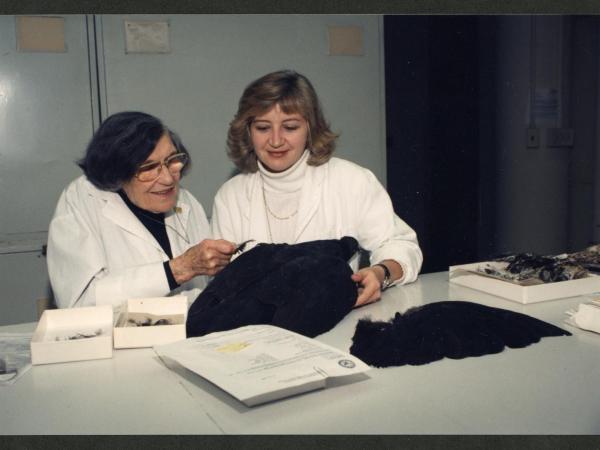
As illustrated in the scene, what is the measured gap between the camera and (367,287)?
1.38m

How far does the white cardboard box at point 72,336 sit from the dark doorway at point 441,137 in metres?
1.60

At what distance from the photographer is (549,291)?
4.49ft

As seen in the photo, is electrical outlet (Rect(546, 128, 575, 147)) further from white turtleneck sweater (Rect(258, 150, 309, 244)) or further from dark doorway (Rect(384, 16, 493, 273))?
white turtleneck sweater (Rect(258, 150, 309, 244))

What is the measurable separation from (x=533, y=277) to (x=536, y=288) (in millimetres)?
87

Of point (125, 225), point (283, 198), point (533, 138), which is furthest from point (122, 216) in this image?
point (533, 138)

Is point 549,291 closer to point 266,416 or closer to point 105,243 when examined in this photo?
point 266,416

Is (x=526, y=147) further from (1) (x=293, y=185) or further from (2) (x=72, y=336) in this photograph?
(2) (x=72, y=336)

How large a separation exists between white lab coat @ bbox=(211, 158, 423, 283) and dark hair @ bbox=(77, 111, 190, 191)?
368 millimetres

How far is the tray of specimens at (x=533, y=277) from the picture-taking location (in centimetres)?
137

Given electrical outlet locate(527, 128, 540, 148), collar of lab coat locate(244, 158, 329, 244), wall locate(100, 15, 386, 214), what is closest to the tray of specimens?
collar of lab coat locate(244, 158, 329, 244)

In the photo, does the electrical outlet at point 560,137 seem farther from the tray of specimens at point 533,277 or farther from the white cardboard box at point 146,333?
the white cardboard box at point 146,333

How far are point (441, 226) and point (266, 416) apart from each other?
2.06 m

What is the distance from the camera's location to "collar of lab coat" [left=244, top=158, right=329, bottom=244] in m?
1.82

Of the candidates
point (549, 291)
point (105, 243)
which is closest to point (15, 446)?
point (105, 243)
